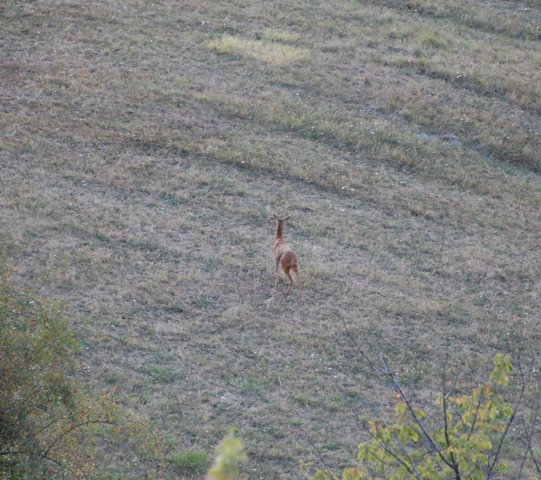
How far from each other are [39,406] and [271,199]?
11.6 metres

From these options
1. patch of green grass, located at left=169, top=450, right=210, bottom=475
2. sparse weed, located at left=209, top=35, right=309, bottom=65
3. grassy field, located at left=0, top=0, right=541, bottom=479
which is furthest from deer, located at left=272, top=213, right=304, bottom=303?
sparse weed, located at left=209, top=35, right=309, bottom=65

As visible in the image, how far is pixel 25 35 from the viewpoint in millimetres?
25719

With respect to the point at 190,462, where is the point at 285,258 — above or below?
above

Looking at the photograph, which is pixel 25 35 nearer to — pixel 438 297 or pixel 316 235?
pixel 316 235

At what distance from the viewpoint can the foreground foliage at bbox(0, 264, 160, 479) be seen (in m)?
8.37

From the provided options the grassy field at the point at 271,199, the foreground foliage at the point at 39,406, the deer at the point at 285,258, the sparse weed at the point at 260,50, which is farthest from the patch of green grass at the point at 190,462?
the sparse weed at the point at 260,50

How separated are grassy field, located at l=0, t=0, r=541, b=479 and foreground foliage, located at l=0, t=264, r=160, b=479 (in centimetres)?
185

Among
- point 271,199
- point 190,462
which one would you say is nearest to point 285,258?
point 271,199

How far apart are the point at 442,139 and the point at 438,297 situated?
874cm

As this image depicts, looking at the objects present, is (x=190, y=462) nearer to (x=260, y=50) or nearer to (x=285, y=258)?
(x=285, y=258)

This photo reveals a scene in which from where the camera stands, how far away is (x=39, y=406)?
8.80 meters

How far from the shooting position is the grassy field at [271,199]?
13.3 metres

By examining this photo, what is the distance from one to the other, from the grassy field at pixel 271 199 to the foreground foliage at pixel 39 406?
185 cm

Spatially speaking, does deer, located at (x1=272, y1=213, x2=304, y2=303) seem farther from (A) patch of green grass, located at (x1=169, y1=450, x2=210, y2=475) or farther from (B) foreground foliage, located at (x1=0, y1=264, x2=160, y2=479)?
(B) foreground foliage, located at (x1=0, y1=264, x2=160, y2=479)
